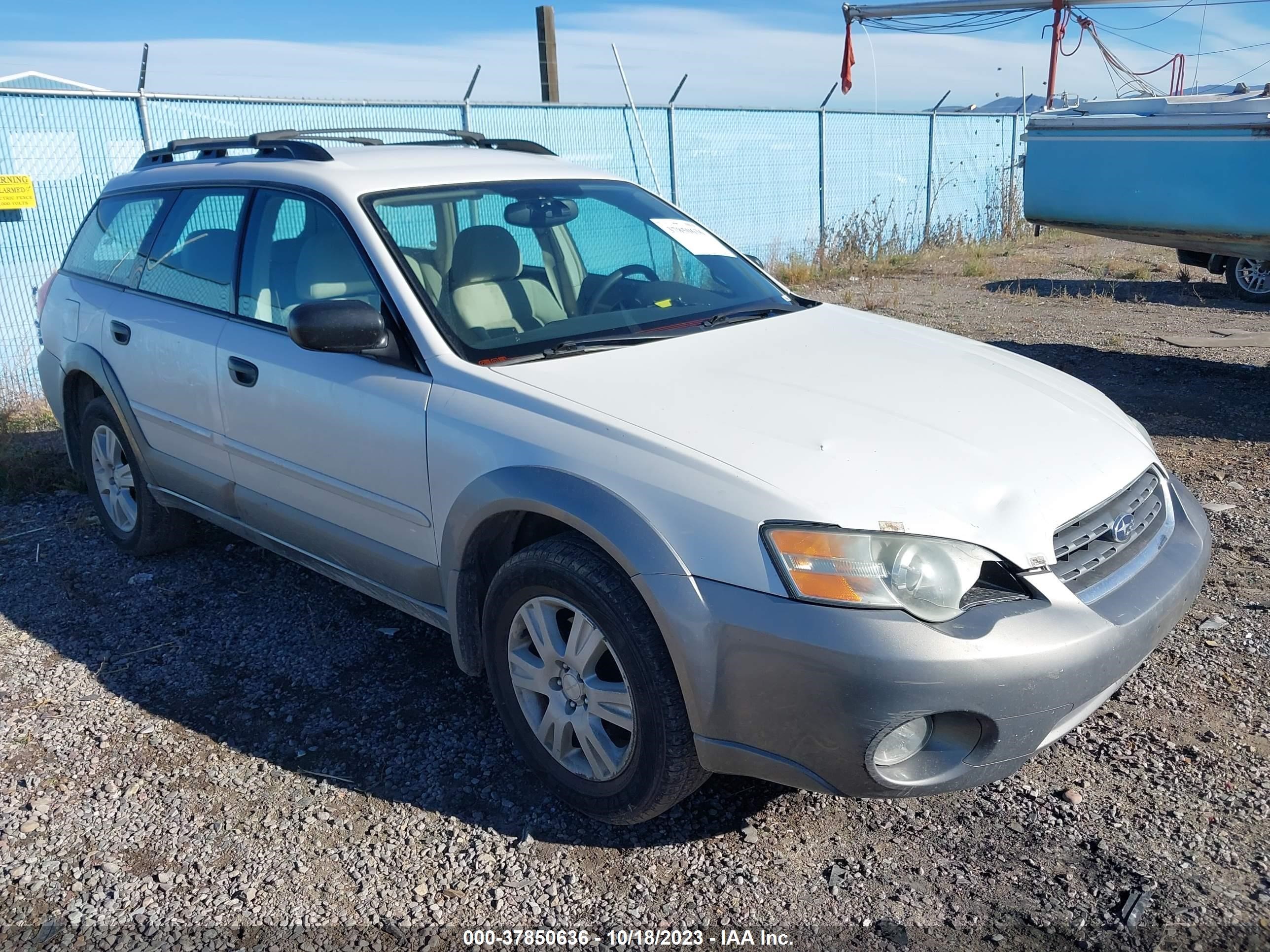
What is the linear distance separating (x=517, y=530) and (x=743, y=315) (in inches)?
47.6

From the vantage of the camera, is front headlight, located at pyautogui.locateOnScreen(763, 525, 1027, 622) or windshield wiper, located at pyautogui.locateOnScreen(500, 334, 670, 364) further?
windshield wiper, located at pyautogui.locateOnScreen(500, 334, 670, 364)

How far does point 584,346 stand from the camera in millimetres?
3100

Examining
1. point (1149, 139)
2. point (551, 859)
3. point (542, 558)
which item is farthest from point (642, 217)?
point (1149, 139)

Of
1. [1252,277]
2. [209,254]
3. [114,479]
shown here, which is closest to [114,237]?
[209,254]

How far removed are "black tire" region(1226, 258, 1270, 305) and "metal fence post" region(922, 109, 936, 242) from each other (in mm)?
6886

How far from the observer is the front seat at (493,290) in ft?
10.4

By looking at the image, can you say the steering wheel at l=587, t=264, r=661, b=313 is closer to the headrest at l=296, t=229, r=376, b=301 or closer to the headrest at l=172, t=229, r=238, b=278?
the headrest at l=296, t=229, r=376, b=301

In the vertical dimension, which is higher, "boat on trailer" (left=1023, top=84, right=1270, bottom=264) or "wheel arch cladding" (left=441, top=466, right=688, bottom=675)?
"boat on trailer" (left=1023, top=84, right=1270, bottom=264)

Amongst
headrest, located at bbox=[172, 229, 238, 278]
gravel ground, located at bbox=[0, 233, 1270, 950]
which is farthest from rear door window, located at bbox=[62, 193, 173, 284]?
gravel ground, located at bbox=[0, 233, 1270, 950]

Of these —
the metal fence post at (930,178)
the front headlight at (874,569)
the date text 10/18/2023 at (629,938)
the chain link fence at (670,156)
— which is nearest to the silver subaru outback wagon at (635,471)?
the front headlight at (874,569)

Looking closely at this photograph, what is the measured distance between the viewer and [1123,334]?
8789 mm

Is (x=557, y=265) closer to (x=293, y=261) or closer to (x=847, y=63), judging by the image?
(x=293, y=261)

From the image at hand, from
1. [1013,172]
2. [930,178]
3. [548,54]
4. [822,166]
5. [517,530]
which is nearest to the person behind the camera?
[517,530]

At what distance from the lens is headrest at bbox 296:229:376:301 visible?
3.33m
